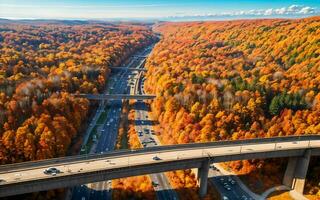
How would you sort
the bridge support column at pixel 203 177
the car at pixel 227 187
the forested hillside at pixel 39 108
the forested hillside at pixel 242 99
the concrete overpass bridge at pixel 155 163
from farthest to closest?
1. the forested hillside at pixel 242 99
2. the forested hillside at pixel 39 108
3. the car at pixel 227 187
4. the bridge support column at pixel 203 177
5. the concrete overpass bridge at pixel 155 163

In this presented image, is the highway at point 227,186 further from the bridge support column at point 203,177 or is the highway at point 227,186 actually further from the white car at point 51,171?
the white car at point 51,171

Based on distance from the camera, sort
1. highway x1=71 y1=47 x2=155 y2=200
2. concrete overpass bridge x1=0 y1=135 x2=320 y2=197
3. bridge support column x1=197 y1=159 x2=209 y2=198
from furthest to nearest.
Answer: highway x1=71 y1=47 x2=155 y2=200
bridge support column x1=197 y1=159 x2=209 y2=198
concrete overpass bridge x1=0 y1=135 x2=320 y2=197

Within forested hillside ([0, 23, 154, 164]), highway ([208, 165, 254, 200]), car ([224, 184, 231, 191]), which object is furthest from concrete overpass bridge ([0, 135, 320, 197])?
forested hillside ([0, 23, 154, 164])

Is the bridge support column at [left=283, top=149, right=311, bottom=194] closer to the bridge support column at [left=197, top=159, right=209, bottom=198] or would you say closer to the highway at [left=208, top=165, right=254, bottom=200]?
the highway at [left=208, top=165, right=254, bottom=200]

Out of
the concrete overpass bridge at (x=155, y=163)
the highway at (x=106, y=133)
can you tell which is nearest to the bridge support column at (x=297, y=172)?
the concrete overpass bridge at (x=155, y=163)

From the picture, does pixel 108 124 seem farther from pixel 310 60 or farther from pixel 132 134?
pixel 310 60

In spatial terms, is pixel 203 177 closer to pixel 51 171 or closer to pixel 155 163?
pixel 155 163

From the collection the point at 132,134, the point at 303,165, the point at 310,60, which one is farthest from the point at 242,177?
the point at 310,60

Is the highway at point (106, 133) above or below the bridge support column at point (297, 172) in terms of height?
below
